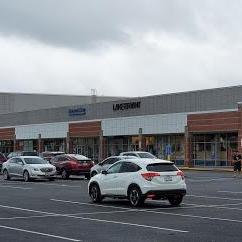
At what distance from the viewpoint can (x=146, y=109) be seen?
218 feet

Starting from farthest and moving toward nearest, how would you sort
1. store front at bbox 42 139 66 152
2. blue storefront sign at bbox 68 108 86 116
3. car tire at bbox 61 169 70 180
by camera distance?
1. store front at bbox 42 139 66 152
2. blue storefront sign at bbox 68 108 86 116
3. car tire at bbox 61 169 70 180

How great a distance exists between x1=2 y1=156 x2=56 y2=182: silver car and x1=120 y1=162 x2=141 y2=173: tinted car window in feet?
53.7

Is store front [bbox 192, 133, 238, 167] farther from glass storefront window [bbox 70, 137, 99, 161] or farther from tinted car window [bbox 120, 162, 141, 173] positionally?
tinted car window [bbox 120, 162, 141, 173]

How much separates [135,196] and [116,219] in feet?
12.8

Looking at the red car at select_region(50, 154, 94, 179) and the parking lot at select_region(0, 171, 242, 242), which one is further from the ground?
the red car at select_region(50, 154, 94, 179)

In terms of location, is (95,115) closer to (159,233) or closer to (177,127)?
(177,127)

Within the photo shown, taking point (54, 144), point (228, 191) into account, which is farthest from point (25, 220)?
point (54, 144)

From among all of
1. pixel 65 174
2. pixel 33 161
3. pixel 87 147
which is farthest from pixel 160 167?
pixel 87 147

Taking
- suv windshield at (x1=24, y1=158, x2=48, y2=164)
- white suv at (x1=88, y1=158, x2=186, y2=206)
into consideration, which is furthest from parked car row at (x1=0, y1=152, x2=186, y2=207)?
suv windshield at (x1=24, y1=158, x2=48, y2=164)

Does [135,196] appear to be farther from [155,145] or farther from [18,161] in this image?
[155,145]

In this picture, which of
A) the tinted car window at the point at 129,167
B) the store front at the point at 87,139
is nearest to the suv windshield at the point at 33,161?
the tinted car window at the point at 129,167

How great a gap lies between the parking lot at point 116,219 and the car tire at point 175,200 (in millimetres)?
231

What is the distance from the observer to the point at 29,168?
3822cm

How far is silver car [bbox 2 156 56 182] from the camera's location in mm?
38000
